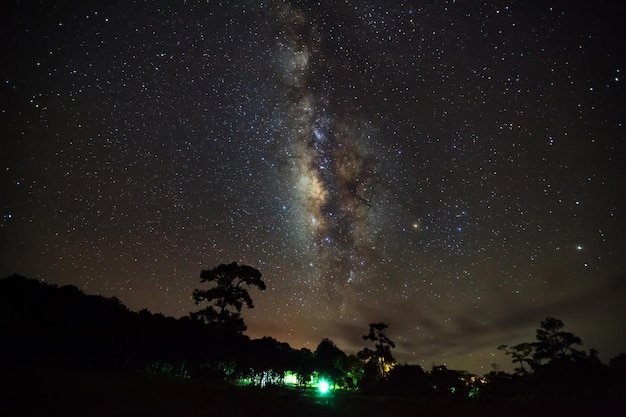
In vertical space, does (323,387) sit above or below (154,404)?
below

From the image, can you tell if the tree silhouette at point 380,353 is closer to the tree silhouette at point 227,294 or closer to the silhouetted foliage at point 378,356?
the silhouetted foliage at point 378,356

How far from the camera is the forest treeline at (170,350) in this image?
31.3m

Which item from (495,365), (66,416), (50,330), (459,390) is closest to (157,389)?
(66,416)

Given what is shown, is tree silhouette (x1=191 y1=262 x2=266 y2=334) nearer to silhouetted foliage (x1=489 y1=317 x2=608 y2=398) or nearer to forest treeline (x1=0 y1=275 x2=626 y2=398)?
forest treeline (x1=0 y1=275 x2=626 y2=398)

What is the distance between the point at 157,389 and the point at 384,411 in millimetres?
13088

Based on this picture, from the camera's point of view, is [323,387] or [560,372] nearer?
[560,372]

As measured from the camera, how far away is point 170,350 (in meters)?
42.6

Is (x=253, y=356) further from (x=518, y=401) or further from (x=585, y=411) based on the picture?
(x=585, y=411)

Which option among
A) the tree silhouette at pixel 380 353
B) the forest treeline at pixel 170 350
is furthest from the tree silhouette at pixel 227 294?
the tree silhouette at pixel 380 353

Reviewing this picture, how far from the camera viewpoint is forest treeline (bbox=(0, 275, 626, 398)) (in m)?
31.3

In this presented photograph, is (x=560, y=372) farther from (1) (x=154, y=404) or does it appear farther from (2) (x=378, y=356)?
(1) (x=154, y=404)

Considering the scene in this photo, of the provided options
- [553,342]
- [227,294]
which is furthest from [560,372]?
[227,294]

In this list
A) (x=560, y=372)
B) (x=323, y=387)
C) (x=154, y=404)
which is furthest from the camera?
(x=323, y=387)

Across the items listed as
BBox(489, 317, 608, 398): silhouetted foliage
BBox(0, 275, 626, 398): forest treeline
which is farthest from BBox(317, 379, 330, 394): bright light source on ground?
BBox(489, 317, 608, 398): silhouetted foliage
